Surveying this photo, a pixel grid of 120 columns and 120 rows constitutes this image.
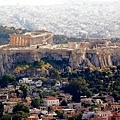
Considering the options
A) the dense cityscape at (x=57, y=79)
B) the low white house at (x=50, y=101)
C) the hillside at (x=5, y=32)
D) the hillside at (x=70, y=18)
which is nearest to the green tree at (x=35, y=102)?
the dense cityscape at (x=57, y=79)

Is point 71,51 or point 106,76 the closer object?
point 106,76

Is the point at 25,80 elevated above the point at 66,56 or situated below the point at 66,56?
below

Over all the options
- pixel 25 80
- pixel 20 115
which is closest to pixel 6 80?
pixel 25 80

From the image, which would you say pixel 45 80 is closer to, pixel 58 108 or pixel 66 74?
pixel 66 74

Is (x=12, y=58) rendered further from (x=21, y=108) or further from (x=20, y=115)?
(x=20, y=115)

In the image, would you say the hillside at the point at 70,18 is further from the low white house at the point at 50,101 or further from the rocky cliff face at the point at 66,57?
the low white house at the point at 50,101

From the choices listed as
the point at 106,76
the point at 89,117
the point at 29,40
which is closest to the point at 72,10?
the point at 29,40

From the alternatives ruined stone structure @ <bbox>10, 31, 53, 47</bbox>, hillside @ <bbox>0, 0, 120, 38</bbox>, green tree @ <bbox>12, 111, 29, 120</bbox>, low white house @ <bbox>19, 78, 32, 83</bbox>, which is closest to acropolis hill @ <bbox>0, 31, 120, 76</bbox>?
ruined stone structure @ <bbox>10, 31, 53, 47</bbox>

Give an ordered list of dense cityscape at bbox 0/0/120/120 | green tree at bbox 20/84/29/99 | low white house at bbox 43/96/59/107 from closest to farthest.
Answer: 1. dense cityscape at bbox 0/0/120/120
2. low white house at bbox 43/96/59/107
3. green tree at bbox 20/84/29/99

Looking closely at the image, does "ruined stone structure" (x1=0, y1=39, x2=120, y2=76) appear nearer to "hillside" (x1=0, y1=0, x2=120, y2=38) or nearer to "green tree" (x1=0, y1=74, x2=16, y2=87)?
"green tree" (x1=0, y1=74, x2=16, y2=87)
